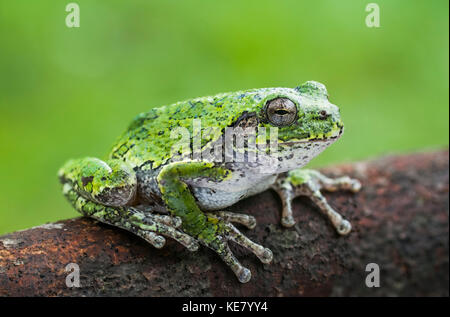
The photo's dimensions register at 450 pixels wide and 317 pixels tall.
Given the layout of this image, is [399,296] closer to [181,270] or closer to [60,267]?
[181,270]

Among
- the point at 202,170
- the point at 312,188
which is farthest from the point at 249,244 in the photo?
the point at 312,188

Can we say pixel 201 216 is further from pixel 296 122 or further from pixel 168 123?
pixel 296 122

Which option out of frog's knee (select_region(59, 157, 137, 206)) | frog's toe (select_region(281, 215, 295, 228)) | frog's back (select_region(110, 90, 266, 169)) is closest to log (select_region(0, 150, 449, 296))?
frog's toe (select_region(281, 215, 295, 228))

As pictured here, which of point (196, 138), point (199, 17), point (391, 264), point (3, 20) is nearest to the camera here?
point (196, 138)

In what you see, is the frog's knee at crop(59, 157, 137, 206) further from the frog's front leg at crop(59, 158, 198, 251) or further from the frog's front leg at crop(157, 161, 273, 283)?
the frog's front leg at crop(157, 161, 273, 283)

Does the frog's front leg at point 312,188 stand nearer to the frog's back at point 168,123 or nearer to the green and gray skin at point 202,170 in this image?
the green and gray skin at point 202,170

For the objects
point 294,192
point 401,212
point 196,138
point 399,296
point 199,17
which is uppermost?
point 199,17

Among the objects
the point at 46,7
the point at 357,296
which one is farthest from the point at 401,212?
the point at 46,7
